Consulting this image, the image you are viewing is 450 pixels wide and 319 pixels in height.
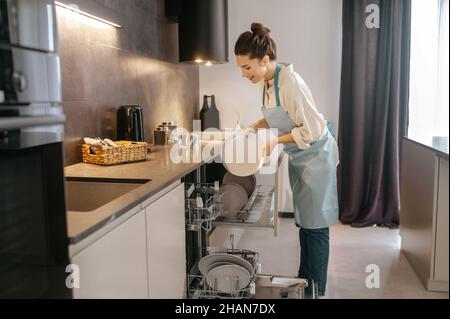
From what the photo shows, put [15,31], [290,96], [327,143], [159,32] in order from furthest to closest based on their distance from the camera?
1. [159,32]
2. [327,143]
3. [290,96]
4. [15,31]

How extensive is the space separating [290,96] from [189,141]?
0.80 m

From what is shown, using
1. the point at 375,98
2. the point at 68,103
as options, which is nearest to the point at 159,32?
the point at 68,103

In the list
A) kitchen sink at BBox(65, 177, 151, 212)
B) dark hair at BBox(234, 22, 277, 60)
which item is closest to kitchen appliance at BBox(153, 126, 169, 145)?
dark hair at BBox(234, 22, 277, 60)

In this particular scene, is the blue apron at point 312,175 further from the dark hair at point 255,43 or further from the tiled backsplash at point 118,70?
the tiled backsplash at point 118,70

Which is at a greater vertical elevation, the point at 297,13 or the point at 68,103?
the point at 297,13

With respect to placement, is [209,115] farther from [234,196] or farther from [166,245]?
[166,245]

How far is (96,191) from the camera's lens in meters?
1.42

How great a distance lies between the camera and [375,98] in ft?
11.0

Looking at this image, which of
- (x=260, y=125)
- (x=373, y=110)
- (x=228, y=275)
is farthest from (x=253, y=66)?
(x=373, y=110)

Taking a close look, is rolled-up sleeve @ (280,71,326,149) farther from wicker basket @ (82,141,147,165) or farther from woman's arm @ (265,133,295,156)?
wicker basket @ (82,141,147,165)

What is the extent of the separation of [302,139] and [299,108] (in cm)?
14

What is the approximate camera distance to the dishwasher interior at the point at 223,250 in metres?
Result: 1.79

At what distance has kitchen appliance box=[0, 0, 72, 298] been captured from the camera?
74cm
